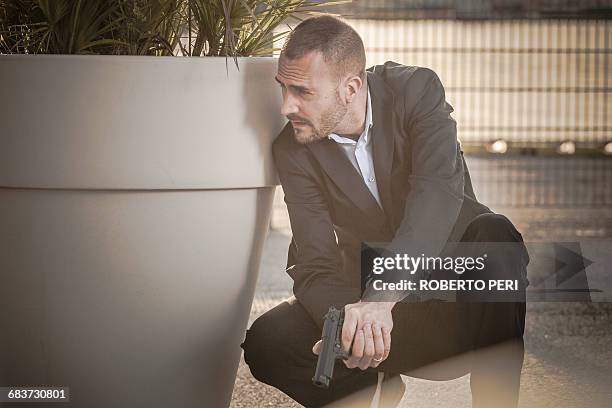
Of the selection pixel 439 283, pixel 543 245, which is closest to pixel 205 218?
pixel 439 283

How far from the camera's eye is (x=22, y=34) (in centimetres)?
197

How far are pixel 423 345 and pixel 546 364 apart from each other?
2.05 ft

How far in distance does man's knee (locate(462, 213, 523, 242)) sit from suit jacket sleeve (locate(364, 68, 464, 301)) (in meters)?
0.07

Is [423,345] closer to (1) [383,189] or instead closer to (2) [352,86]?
(1) [383,189]

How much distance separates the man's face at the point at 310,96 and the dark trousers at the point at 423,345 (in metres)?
0.31

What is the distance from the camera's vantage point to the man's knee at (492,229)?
197cm

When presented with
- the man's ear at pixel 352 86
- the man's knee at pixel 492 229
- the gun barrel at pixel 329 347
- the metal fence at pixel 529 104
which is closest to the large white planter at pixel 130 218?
the man's ear at pixel 352 86

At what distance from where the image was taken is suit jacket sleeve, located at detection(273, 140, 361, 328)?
1.95 m

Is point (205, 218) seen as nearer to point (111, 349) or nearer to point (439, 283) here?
point (111, 349)

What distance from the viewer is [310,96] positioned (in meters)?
1.91

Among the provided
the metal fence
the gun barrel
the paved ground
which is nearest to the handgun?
the gun barrel

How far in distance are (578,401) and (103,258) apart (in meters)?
0.99

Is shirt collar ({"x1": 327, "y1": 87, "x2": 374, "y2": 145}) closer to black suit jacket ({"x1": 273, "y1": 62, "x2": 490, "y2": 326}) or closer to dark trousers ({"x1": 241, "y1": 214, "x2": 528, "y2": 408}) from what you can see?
black suit jacket ({"x1": 273, "y1": 62, "x2": 490, "y2": 326})

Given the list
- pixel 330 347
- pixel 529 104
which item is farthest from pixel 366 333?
pixel 529 104
